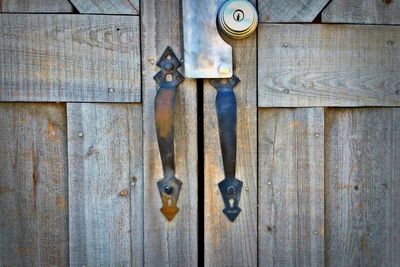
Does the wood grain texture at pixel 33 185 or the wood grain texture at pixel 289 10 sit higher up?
the wood grain texture at pixel 289 10

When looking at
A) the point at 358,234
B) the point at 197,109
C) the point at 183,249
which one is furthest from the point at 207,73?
the point at 358,234

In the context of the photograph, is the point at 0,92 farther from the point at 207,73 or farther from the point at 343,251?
the point at 343,251

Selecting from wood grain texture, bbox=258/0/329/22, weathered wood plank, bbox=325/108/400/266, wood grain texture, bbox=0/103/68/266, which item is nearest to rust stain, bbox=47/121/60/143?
wood grain texture, bbox=0/103/68/266

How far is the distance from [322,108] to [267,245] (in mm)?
387

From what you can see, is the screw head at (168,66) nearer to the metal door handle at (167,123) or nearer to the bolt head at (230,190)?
the metal door handle at (167,123)

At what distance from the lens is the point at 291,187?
1156mm

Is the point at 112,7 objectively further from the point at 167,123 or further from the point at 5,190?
the point at 5,190

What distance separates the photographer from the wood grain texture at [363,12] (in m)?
1.13

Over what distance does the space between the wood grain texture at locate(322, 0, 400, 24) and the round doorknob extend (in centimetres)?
20

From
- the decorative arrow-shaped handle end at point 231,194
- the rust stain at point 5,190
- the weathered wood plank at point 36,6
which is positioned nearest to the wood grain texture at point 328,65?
the decorative arrow-shaped handle end at point 231,194

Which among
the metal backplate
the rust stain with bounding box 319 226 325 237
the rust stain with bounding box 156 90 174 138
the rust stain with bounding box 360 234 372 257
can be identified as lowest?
the rust stain with bounding box 360 234 372 257

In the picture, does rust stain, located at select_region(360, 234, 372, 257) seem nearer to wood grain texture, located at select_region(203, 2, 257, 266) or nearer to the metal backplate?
wood grain texture, located at select_region(203, 2, 257, 266)

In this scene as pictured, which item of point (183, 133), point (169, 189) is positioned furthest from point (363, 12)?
point (169, 189)

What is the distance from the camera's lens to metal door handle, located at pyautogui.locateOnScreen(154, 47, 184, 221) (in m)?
1.08
